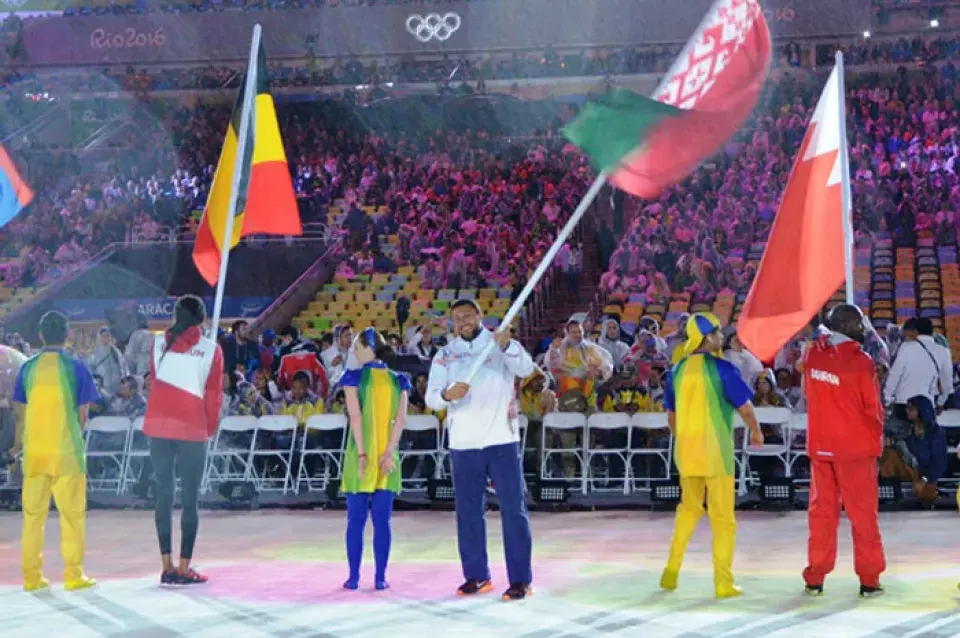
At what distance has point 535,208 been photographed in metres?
26.8

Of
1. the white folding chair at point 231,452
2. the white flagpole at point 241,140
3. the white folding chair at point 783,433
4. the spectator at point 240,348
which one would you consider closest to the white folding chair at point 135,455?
the white folding chair at point 231,452

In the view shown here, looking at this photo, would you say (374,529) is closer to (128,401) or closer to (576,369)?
(576,369)

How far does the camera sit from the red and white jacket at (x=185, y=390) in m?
8.82

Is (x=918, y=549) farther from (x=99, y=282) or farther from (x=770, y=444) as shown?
(x=99, y=282)

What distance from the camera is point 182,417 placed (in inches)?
347

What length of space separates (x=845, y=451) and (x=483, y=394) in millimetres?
2033

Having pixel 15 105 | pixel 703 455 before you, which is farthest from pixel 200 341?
pixel 15 105

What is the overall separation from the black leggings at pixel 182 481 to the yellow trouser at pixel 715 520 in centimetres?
287

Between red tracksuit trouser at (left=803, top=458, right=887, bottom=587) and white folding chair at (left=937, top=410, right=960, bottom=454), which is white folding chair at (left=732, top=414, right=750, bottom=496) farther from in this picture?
red tracksuit trouser at (left=803, top=458, right=887, bottom=587)

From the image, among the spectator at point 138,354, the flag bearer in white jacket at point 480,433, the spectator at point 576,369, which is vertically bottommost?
the flag bearer in white jacket at point 480,433

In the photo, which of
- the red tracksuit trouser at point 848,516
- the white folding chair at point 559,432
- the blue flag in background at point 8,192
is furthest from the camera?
the white folding chair at point 559,432

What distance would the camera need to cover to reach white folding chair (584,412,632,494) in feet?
47.2

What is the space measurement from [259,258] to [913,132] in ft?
41.4

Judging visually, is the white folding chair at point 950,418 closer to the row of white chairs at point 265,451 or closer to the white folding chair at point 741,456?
the white folding chair at point 741,456
